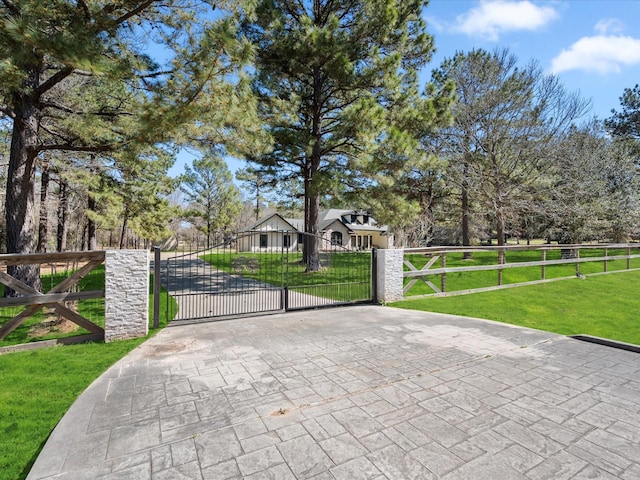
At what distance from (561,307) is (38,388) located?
1020cm

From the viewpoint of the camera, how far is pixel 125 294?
17.8 feet

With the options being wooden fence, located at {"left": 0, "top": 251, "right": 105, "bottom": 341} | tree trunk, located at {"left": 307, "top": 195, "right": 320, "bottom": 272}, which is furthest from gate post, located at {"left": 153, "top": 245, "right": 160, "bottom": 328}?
tree trunk, located at {"left": 307, "top": 195, "right": 320, "bottom": 272}

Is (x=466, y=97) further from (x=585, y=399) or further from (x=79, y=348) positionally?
(x=79, y=348)

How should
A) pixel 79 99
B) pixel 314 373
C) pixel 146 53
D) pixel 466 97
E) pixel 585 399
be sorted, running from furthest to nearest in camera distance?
pixel 466 97 < pixel 79 99 < pixel 146 53 < pixel 314 373 < pixel 585 399

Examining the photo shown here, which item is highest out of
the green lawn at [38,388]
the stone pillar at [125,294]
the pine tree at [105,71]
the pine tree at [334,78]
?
the pine tree at [334,78]

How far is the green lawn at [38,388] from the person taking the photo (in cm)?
261

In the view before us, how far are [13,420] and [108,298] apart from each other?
8.20ft

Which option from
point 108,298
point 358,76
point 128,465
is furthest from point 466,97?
point 128,465

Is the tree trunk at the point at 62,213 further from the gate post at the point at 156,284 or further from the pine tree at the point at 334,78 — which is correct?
the gate post at the point at 156,284

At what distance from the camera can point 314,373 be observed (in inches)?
157

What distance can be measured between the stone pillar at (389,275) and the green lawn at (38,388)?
5390 mm

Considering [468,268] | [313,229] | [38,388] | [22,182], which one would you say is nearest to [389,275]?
[468,268]

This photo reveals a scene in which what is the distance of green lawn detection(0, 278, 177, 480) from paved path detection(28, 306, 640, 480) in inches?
5.8

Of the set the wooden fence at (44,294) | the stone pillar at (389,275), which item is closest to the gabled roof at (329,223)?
the stone pillar at (389,275)
